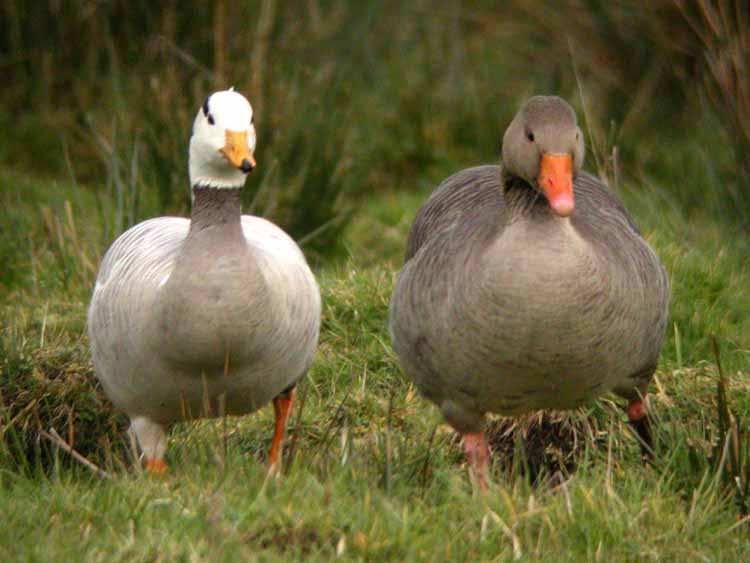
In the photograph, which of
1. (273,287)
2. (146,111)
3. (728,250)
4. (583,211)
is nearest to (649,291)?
(583,211)

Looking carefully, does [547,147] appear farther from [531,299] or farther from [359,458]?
[359,458]

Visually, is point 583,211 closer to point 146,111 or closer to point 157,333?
point 157,333

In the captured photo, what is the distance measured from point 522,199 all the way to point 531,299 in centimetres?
38

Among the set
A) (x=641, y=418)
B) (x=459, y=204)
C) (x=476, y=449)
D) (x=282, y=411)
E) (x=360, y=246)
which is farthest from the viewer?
(x=360, y=246)

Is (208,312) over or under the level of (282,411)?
over

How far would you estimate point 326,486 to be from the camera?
4066mm

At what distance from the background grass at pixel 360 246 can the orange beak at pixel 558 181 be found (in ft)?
2.67

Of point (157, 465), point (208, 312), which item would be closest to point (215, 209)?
point (208, 312)

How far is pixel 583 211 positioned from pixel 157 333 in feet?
4.92

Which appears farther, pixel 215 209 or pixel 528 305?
pixel 215 209

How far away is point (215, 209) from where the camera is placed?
4910 millimetres

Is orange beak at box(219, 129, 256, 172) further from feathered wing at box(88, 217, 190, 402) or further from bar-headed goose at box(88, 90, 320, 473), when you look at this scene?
feathered wing at box(88, 217, 190, 402)

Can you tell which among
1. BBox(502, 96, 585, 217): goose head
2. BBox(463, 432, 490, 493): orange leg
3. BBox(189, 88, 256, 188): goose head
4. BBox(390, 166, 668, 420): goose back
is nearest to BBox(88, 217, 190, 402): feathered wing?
BBox(189, 88, 256, 188): goose head

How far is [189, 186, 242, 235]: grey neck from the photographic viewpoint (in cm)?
486
